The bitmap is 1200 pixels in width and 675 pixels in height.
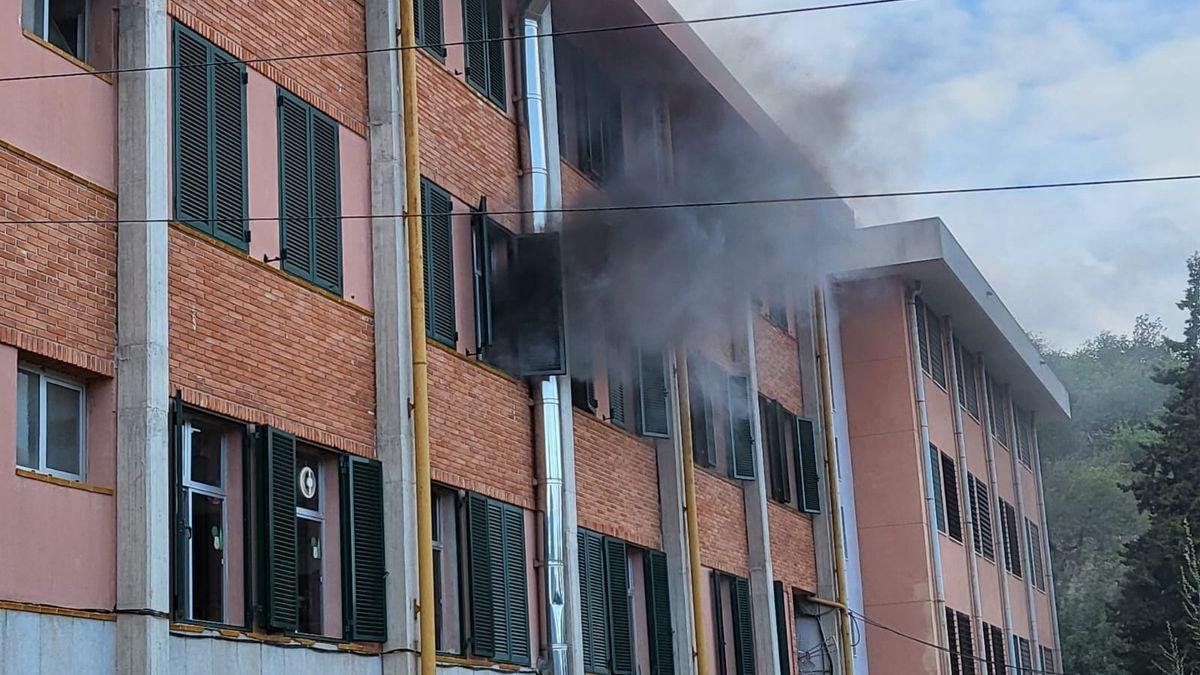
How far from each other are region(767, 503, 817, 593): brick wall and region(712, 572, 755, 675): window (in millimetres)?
1269

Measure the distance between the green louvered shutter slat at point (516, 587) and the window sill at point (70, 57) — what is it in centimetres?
581

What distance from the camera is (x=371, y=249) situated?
13.9 m

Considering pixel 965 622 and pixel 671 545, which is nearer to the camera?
pixel 671 545

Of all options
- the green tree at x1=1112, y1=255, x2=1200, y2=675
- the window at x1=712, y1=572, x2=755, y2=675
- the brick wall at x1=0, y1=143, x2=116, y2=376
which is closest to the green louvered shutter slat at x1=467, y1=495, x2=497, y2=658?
the brick wall at x1=0, y1=143, x2=116, y2=376

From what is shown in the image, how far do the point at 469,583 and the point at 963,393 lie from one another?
714 inches

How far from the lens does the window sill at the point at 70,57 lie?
10.4 meters

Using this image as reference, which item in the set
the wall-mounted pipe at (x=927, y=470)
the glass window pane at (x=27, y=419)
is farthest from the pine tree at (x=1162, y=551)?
the glass window pane at (x=27, y=419)

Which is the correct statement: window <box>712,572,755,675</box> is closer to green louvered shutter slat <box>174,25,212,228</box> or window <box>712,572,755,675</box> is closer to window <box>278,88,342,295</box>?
window <box>278,88,342,295</box>

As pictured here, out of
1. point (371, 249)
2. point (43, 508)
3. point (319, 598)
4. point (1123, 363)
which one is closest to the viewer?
point (43, 508)

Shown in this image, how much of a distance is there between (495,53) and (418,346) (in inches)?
170

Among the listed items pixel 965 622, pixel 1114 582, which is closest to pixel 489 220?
pixel 965 622

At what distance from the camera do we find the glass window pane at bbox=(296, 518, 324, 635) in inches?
489

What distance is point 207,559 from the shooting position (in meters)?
11.3

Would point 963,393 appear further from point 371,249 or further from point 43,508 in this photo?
point 43,508
